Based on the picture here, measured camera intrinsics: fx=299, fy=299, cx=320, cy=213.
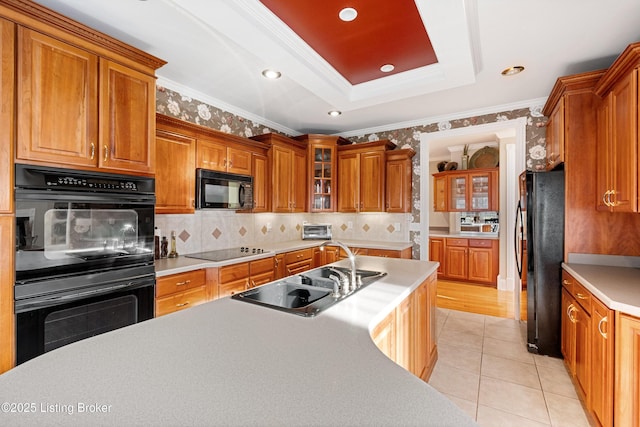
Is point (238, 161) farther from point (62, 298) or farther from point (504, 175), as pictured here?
point (504, 175)

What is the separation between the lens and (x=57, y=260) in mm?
1696

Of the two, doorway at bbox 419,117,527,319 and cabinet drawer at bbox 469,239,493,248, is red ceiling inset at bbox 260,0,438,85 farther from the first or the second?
cabinet drawer at bbox 469,239,493,248

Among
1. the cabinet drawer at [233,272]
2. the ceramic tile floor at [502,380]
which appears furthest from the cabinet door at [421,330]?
the cabinet drawer at [233,272]

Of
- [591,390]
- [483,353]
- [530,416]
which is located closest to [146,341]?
[530,416]

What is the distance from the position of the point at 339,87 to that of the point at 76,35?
1993mm

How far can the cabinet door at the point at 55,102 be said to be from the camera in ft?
5.17

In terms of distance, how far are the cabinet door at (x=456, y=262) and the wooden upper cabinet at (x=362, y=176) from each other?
235 centimetres

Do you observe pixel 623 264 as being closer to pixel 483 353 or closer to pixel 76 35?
pixel 483 353

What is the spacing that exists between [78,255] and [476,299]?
477cm

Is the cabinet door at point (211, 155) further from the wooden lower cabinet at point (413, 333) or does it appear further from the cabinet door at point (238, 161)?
the wooden lower cabinet at point (413, 333)

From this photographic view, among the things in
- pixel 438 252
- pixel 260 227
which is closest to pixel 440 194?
pixel 438 252

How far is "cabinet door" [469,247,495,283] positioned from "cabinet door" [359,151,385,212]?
2.45 meters

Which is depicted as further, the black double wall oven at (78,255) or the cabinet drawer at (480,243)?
the cabinet drawer at (480,243)

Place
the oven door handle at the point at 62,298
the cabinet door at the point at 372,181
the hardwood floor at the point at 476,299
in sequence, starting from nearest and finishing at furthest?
the oven door handle at the point at 62,298 → the hardwood floor at the point at 476,299 → the cabinet door at the point at 372,181
